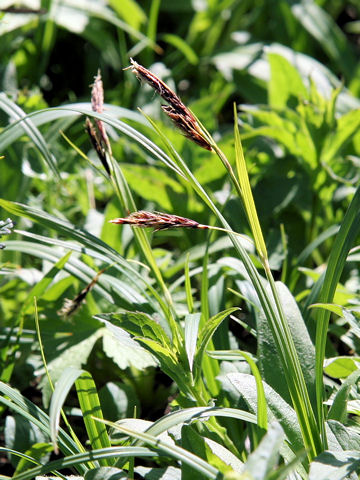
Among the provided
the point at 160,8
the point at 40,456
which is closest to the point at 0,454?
the point at 40,456

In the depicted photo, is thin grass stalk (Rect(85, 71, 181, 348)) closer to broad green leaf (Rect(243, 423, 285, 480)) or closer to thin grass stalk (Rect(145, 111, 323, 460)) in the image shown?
thin grass stalk (Rect(145, 111, 323, 460))

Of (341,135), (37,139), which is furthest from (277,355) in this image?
(341,135)

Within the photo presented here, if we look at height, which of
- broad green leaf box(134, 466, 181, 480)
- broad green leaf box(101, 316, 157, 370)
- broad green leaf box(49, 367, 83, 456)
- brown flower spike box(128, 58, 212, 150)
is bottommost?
broad green leaf box(134, 466, 181, 480)

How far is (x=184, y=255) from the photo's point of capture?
5.30 feet

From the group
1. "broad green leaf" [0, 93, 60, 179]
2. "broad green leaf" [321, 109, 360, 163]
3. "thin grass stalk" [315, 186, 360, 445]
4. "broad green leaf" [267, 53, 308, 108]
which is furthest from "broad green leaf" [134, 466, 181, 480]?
"broad green leaf" [267, 53, 308, 108]

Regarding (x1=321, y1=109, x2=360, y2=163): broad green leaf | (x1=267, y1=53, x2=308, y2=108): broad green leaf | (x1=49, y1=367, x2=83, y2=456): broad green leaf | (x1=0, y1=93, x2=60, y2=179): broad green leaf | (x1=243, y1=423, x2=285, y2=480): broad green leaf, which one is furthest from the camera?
(x1=267, y1=53, x2=308, y2=108): broad green leaf

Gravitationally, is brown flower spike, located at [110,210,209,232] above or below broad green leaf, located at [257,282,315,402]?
above

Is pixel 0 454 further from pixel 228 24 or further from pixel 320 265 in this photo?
pixel 228 24

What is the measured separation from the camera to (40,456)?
3.83ft

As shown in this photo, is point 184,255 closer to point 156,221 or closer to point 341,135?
point 341,135

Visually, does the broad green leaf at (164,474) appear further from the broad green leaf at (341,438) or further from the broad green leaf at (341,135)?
the broad green leaf at (341,135)

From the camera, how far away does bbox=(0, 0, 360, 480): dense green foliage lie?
3.19ft

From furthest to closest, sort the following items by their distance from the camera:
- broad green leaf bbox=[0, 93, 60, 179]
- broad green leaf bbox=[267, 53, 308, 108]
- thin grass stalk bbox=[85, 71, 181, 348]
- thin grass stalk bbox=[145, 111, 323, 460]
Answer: broad green leaf bbox=[267, 53, 308, 108], broad green leaf bbox=[0, 93, 60, 179], thin grass stalk bbox=[85, 71, 181, 348], thin grass stalk bbox=[145, 111, 323, 460]

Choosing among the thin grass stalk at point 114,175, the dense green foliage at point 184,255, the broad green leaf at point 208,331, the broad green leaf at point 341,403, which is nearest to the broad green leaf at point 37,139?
the dense green foliage at point 184,255
